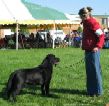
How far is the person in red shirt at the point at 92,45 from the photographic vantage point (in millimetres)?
9352

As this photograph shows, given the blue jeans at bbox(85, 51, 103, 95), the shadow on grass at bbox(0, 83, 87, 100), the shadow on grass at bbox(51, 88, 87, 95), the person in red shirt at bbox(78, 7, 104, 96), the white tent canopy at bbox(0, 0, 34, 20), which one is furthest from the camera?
the white tent canopy at bbox(0, 0, 34, 20)

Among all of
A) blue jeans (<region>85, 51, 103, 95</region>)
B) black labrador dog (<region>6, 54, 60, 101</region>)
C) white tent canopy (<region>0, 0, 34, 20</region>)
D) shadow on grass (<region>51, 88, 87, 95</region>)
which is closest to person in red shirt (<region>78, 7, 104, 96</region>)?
blue jeans (<region>85, 51, 103, 95</region>)

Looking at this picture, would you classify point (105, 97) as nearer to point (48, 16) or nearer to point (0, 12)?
point (0, 12)

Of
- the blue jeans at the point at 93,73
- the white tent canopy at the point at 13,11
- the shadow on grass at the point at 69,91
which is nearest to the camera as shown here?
the blue jeans at the point at 93,73

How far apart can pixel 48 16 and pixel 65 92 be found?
23055 mm

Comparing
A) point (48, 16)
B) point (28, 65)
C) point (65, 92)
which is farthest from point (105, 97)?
point (48, 16)

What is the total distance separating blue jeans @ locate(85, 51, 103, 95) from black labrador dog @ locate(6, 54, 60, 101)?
852mm

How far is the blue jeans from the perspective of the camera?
9.57 metres

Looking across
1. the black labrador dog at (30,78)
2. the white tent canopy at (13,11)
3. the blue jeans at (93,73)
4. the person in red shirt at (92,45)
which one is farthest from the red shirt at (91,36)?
the white tent canopy at (13,11)

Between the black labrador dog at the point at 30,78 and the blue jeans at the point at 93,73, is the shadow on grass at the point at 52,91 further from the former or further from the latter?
the blue jeans at the point at 93,73

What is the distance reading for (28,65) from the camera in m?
17.3

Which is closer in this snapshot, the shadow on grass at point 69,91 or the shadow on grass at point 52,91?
the shadow on grass at point 52,91

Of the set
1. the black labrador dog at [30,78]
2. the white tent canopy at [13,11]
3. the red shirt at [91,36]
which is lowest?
the black labrador dog at [30,78]

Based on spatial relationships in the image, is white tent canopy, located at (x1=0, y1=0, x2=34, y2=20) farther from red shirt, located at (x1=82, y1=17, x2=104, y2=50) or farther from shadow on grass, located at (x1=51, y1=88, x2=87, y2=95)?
red shirt, located at (x1=82, y1=17, x2=104, y2=50)
